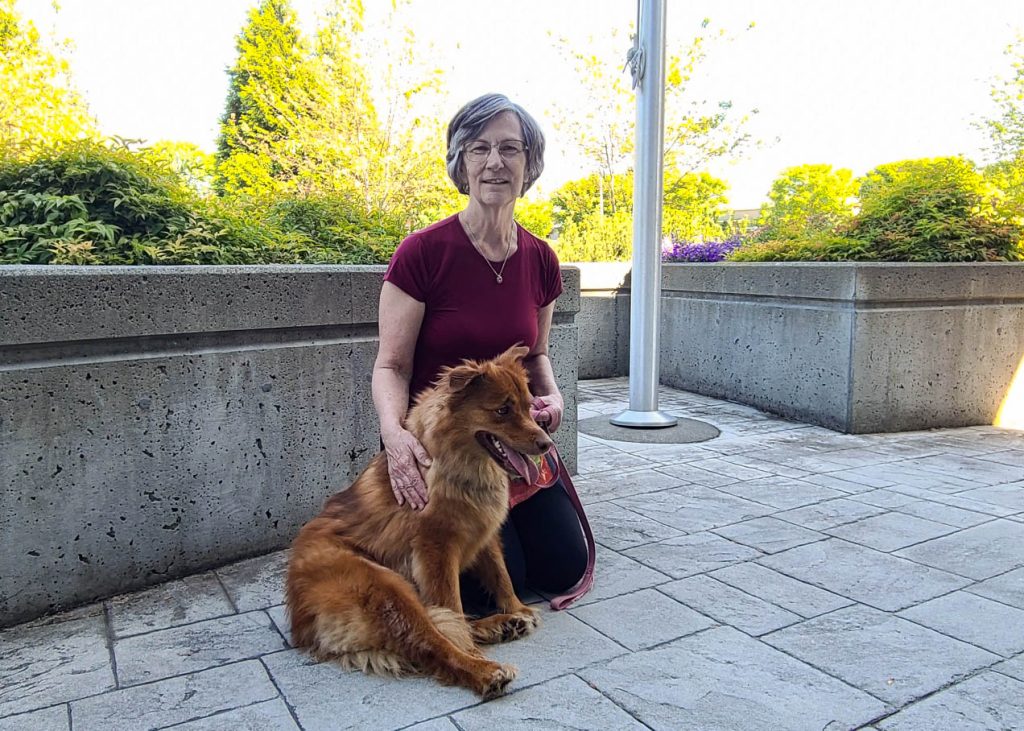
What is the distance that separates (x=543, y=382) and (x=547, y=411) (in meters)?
0.39

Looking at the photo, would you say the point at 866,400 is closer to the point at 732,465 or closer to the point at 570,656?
the point at 732,465

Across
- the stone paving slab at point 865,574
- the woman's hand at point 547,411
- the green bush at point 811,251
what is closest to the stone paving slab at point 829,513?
the stone paving slab at point 865,574

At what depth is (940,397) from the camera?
6633mm

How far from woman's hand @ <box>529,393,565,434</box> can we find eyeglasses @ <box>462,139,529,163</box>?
0.99 meters

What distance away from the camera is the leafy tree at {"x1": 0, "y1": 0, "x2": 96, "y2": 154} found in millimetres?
6238

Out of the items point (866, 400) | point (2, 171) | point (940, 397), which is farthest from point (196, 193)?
point (940, 397)

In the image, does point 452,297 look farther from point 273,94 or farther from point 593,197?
point 593,197

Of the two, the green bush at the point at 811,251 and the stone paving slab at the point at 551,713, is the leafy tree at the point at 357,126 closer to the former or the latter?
the green bush at the point at 811,251

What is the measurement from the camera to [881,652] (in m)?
2.71

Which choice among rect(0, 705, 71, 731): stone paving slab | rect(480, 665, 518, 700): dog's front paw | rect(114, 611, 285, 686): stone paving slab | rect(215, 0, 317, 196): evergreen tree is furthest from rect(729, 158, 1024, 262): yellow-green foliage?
rect(215, 0, 317, 196): evergreen tree

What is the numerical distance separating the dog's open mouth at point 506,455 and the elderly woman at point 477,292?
0.26m

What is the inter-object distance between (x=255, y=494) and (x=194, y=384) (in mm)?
630

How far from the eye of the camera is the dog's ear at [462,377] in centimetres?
247

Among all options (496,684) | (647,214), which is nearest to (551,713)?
(496,684)
